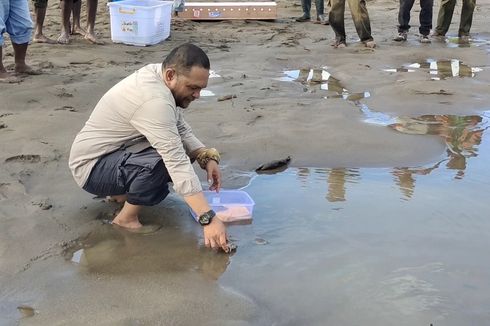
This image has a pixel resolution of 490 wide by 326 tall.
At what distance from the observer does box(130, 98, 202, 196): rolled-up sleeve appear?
2736 millimetres

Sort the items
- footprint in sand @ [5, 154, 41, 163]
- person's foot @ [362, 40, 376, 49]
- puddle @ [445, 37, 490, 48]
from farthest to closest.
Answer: puddle @ [445, 37, 490, 48] < person's foot @ [362, 40, 376, 49] < footprint in sand @ [5, 154, 41, 163]

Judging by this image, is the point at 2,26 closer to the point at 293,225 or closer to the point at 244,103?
the point at 244,103

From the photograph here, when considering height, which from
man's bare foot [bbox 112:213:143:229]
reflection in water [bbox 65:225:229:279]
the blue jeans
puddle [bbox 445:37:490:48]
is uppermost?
the blue jeans

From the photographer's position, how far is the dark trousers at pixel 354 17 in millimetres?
8188

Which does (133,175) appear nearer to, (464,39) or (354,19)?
(354,19)

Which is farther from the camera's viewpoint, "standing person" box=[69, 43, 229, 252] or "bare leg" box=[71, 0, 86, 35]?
"bare leg" box=[71, 0, 86, 35]

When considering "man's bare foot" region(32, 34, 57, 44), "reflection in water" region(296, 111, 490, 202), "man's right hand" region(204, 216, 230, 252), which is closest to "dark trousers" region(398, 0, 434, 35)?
"reflection in water" region(296, 111, 490, 202)

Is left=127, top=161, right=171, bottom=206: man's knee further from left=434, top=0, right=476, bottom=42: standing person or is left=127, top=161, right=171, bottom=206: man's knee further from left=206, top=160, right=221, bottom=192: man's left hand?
left=434, top=0, right=476, bottom=42: standing person

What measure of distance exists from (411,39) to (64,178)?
6.63m

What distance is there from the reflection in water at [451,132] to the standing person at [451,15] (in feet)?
14.0

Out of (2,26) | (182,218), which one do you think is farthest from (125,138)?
(2,26)

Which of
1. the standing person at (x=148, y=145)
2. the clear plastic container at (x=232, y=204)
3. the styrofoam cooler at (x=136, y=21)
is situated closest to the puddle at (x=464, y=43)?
the styrofoam cooler at (x=136, y=21)

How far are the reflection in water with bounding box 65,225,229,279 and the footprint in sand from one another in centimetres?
107

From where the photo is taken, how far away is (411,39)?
8938 mm
